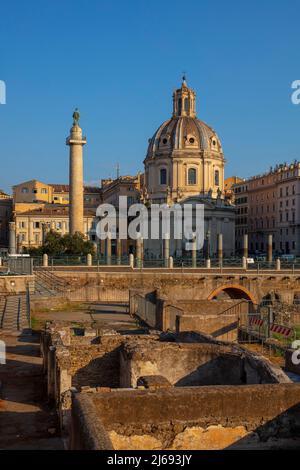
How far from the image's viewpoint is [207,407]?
320 inches

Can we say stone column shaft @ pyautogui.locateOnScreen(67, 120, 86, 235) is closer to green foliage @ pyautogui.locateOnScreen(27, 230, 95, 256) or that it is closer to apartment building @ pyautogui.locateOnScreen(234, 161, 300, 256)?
green foliage @ pyautogui.locateOnScreen(27, 230, 95, 256)

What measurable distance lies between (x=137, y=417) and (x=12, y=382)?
7.42m

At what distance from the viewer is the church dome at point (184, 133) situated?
284 feet

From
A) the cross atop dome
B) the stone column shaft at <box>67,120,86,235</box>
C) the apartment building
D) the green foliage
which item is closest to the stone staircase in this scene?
the green foliage

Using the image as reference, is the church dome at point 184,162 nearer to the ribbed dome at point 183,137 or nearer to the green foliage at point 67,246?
the ribbed dome at point 183,137

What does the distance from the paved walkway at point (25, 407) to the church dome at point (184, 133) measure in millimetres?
70558

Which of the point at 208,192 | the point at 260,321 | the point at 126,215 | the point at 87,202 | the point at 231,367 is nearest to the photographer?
the point at 231,367

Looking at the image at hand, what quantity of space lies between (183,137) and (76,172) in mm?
29919

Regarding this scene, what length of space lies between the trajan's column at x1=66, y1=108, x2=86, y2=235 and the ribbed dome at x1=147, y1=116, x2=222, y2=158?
2714 cm

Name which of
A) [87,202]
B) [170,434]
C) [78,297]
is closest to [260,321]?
[170,434]

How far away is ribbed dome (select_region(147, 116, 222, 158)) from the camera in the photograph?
86312 millimetres

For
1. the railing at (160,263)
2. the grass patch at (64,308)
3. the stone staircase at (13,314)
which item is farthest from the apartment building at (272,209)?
the stone staircase at (13,314)

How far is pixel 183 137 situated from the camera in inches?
3420
